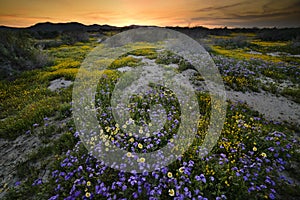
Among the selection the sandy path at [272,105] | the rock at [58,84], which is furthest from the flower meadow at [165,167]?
the rock at [58,84]

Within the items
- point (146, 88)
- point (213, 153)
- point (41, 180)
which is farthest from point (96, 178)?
point (146, 88)

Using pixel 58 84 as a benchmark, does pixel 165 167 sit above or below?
below

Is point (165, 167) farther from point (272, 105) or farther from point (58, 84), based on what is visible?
point (58, 84)

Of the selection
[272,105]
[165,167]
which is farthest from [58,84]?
[272,105]

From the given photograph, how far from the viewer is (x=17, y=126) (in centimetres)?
523

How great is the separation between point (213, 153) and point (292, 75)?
1108 centimetres

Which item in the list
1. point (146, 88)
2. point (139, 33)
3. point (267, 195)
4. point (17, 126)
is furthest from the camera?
point (139, 33)

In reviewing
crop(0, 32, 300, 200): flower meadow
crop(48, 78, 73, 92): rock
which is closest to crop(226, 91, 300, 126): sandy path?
crop(0, 32, 300, 200): flower meadow

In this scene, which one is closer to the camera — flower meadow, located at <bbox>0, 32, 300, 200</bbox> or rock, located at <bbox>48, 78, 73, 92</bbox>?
flower meadow, located at <bbox>0, 32, 300, 200</bbox>

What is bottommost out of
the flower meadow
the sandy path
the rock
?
the sandy path

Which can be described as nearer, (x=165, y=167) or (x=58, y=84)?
(x=165, y=167)

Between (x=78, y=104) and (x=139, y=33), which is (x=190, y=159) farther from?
(x=139, y=33)

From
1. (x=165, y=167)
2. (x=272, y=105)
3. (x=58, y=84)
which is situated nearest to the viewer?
(x=165, y=167)

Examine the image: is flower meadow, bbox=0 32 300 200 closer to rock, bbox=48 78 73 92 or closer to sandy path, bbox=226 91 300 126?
sandy path, bbox=226 91 300 126
